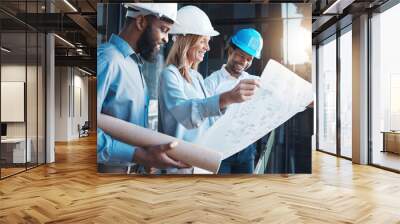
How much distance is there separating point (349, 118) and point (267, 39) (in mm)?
3917

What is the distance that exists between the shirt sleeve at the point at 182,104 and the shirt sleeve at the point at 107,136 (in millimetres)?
859

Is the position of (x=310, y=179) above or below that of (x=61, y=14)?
below

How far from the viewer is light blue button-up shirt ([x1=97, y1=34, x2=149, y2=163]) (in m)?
6.10

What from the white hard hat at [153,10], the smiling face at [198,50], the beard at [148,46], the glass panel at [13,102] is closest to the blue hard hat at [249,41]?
the smiling face at [198,50]

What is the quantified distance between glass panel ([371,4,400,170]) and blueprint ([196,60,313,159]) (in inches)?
86.8

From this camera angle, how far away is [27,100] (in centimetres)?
739

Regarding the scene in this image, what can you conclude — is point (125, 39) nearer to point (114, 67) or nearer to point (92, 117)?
point (114, 67)

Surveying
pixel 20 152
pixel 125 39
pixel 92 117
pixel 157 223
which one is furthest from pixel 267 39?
pixel 92 117

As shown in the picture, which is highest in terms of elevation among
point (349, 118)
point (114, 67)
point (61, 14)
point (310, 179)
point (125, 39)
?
point (61, 14)

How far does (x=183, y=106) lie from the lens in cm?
614

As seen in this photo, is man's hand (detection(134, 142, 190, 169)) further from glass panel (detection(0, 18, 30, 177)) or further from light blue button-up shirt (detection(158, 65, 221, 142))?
glass panel (detection(0, 18, 30, 177))

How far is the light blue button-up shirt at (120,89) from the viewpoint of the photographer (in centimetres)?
610

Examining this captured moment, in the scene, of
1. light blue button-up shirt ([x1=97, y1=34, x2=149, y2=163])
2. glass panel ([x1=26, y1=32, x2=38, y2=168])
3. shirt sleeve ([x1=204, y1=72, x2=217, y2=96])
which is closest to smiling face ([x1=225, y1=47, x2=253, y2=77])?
shirt sleeve ([x1=204, y1=72, x2=217, y2=96])

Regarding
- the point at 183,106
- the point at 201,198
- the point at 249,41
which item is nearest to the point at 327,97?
the point at 249,41
